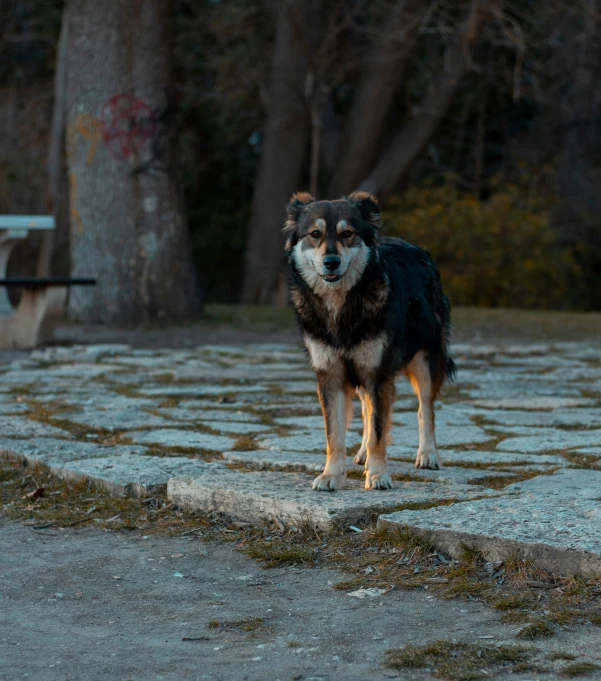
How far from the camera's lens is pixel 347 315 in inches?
176

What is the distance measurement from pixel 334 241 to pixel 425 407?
41.2 inches

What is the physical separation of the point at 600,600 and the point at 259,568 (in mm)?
1160

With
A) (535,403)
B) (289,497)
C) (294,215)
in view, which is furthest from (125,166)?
(289,497)

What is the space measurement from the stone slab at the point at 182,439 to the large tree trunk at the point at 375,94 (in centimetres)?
1156

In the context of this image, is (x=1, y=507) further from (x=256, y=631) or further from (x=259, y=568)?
(x=256, y=631)

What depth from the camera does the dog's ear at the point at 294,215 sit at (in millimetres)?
4645

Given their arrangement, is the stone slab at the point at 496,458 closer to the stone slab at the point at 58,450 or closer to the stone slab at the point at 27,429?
the stone slab at the point at 58,450

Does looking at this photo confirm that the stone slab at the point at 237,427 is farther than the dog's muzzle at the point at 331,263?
Yes

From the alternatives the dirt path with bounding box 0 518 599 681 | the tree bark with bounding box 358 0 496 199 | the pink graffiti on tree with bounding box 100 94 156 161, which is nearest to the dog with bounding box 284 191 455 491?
the dirt path with bounding box 0 518 599 681

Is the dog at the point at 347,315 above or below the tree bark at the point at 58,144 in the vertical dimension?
below

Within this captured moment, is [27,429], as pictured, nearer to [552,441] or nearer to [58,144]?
[552,441]

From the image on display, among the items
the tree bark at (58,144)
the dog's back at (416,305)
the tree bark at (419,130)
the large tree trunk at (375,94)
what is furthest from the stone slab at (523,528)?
the tree bark at (419,130)

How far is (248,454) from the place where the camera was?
5.01 meters

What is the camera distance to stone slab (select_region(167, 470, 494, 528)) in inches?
154
